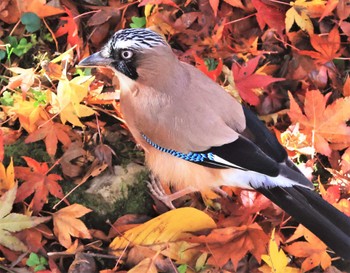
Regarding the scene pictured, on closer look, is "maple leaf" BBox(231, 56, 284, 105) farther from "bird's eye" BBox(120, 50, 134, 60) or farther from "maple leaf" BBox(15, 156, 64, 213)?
"maple leaf" BBox(15, 156, 64, 213)

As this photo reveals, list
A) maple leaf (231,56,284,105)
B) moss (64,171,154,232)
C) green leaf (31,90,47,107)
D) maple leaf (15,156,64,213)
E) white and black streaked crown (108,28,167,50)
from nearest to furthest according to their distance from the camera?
white and black streaked crown (108,28,167,50) → maple leaf (15,156,64,213) → moss (64,171,154,232) → green leaf (31,90,47,107) → maple leaf (231,56,284,105)

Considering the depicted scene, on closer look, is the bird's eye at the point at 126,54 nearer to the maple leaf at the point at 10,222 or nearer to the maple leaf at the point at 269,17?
the maple leaf at the point at 10,222

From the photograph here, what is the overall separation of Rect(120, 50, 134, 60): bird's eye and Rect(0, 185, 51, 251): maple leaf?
0.66 metres

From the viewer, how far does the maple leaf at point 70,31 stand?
106 inches

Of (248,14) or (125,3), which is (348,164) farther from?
(125,3)

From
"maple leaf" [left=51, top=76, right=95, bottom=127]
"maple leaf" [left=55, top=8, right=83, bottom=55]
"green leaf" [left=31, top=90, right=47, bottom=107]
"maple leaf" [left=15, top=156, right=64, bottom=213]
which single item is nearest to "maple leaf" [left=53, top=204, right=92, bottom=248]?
"maple leaf" [left=15, top=156, right=64, bottom=213]

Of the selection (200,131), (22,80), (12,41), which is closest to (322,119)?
(200,131)

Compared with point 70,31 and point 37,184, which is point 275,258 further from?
point 70,31

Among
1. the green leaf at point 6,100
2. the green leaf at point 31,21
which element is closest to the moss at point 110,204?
the green leaf at point 6,100

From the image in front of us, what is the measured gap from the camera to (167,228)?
2402 mm

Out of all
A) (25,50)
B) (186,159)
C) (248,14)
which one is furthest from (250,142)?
(25,50)

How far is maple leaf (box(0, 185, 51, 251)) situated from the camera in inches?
87.9

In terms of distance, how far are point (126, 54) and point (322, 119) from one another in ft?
3.16

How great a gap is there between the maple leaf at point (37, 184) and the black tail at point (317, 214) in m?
0.85
